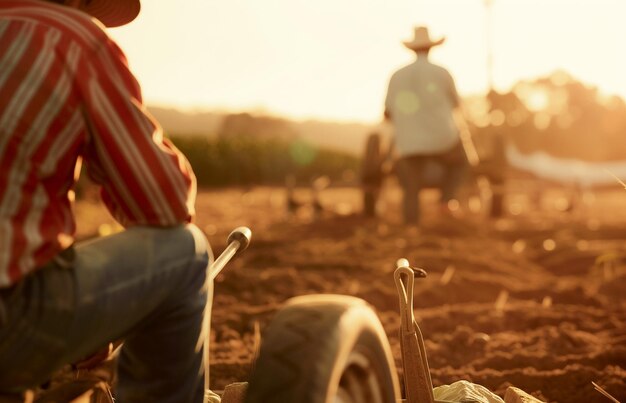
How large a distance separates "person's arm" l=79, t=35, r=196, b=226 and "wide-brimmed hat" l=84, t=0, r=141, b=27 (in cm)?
36

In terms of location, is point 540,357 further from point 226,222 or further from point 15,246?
point 226,222

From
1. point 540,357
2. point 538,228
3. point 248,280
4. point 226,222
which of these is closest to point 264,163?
point 226,222

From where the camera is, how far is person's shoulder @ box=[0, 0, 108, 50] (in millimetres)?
1358

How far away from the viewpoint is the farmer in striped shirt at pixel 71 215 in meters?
1.28

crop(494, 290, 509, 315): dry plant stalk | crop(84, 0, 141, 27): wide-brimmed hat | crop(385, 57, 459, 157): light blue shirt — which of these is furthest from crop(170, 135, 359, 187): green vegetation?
crop(84, 0, 141, 27): wide-brimmed hat

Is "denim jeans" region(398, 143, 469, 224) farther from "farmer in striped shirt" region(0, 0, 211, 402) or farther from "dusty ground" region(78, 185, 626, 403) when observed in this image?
"farmer in striped shirt" region(0, 0, 211, 402)

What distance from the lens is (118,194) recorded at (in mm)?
1454

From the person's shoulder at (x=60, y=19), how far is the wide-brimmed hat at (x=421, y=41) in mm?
6930

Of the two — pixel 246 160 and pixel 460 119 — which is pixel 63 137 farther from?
pixel 246 160

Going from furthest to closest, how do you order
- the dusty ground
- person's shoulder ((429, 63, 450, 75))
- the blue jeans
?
1. person's shoulder ((429, 63, 450, 75))
2. the dusty ground
3. the blue jeans

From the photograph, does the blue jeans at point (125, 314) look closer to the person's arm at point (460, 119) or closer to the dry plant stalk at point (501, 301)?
the dry plant stalk at point (501, 301)

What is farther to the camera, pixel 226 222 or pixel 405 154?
pixel 226 222

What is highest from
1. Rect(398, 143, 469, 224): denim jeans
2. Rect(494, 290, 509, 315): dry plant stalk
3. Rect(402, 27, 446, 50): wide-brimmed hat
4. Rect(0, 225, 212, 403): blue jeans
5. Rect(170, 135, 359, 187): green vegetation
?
Answer: Rect(0, 225, 212, 403): blue jeans

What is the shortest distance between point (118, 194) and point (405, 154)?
7174 mm
